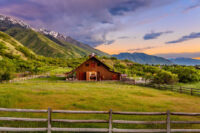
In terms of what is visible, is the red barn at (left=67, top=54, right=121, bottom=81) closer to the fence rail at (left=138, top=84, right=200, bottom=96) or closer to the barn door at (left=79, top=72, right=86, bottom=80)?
the barn door at (left=79, top=72, right=86, bottom=80)

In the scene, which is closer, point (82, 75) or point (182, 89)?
point (182, 89)

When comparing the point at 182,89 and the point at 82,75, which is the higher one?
the point at 82,75

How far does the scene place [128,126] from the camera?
855 cm

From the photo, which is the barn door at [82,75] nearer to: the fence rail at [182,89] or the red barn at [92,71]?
the red barn at [92,71]

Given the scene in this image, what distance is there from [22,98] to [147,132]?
14.3m

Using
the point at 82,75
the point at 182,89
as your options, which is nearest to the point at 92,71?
the point at 82,75

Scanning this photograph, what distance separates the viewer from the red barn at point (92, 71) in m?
38.8

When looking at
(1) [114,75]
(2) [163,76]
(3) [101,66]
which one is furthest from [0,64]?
(2) [163,76]

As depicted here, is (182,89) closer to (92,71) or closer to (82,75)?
(92,71)

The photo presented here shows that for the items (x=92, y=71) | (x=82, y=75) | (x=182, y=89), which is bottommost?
(x=182, y=89)

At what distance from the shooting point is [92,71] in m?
39.0

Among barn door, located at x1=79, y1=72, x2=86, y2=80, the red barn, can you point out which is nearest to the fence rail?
the red barn

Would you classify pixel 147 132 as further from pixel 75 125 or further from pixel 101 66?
pixel 101 66

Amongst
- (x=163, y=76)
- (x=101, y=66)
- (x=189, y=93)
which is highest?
(x=101, y=66)
